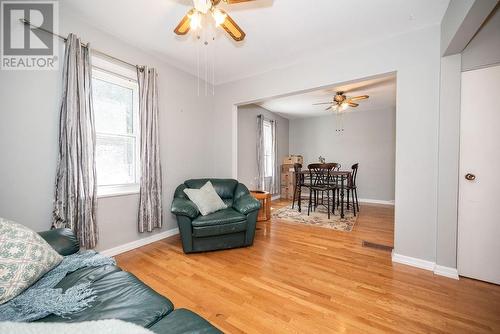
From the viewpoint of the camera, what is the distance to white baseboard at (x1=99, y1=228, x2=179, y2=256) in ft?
8.01

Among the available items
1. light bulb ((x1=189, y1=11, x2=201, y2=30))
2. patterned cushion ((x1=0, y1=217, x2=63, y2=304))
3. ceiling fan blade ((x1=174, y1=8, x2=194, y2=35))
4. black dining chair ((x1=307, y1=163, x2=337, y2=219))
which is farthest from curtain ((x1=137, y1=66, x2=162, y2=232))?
black dining chair ((x1=307, y1=163, x2=337, y2=219))

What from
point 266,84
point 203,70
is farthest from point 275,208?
point 203,70

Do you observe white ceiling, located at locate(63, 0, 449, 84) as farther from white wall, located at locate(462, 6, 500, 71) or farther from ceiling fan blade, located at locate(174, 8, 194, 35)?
white wall, located at locate(462, 6, 500, 71)

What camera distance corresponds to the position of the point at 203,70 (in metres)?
3.31

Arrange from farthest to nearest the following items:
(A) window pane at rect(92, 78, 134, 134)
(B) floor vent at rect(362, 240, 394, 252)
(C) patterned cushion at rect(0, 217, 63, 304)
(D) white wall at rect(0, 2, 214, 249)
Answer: (B) floor vent at rect(362, 240, 394, 252) < (A) window pane at rect(92, 78, 134, 134) < (D) white wall at rect(0, 2, 214, 249) < (C) patterned cushion at rect(0, 217, 63, 304)

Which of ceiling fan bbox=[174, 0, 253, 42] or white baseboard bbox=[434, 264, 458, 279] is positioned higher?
ceiling fan bbox=[174, 0, 253, 42]

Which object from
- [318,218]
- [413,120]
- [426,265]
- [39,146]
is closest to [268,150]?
[318,218]

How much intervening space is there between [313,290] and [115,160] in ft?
8.89

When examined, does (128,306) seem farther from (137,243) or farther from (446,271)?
(446,271)

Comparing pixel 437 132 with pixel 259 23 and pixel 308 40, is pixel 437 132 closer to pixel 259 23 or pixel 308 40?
pixel 308 40

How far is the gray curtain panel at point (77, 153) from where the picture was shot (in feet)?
6.48

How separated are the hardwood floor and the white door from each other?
232mm

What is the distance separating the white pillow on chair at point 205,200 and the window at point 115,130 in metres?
0.77

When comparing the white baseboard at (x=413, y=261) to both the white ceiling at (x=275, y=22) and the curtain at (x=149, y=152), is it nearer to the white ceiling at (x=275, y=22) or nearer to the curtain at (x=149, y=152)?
the white ceiling at (x=275, y=22)
